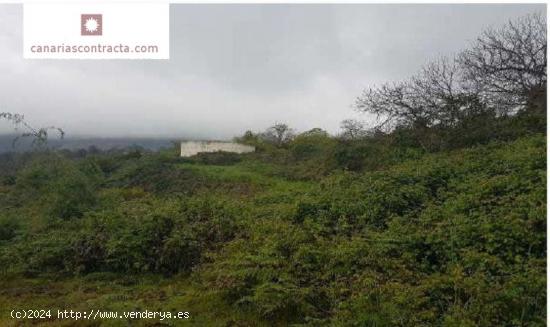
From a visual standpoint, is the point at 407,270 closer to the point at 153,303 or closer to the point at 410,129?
the point at 153,303

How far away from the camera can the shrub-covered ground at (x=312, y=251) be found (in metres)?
4.32

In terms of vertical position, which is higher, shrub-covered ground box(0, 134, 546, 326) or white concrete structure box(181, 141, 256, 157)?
white concrete structure box(181, 141, 256, 157)

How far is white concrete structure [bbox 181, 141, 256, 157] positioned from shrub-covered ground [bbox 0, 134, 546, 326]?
16904 millimetres

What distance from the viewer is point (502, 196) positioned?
21.0 feet

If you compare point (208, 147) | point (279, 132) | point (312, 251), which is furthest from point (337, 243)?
point (279, 132)

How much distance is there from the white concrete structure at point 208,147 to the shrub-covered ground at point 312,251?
1690cm

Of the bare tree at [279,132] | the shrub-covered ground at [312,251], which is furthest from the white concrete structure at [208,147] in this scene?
the shrub-covered ground at [312,251]

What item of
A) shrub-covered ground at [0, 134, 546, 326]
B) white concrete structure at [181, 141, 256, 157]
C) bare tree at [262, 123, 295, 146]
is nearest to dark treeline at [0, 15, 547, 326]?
shrub-covered ground at [0, 134, 546, 326]

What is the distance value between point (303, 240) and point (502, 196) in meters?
2.81

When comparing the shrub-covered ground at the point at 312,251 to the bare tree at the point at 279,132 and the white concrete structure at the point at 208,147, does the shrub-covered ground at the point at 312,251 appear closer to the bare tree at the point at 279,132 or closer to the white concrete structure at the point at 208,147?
the white concrete structure at the point at 208,147

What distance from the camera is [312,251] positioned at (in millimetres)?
5465

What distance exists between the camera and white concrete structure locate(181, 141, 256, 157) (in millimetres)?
27344

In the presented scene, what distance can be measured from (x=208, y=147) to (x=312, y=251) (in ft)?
A: 73.7

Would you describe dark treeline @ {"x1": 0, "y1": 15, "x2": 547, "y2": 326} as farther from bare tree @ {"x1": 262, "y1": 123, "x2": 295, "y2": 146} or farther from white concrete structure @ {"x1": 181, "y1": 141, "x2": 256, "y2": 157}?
bare tree @ {"x1": 262, "y1": 123, "x2": 295, "y2": 146}
